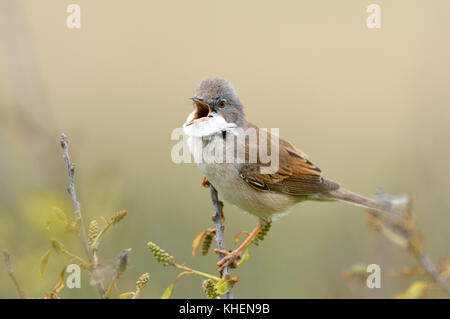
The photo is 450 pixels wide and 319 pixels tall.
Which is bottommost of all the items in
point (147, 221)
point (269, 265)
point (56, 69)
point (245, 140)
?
point (269, 265)

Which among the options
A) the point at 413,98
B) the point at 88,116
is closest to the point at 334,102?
the point at 413,98

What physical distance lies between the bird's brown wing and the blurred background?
0.51 metres

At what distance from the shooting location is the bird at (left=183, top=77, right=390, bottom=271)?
384cm

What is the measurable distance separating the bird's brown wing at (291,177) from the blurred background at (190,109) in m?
0.51

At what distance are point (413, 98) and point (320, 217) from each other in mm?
1871

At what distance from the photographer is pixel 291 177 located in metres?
4.34

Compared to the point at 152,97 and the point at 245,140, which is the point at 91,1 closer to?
the point at 152,97

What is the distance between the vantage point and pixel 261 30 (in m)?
8.05

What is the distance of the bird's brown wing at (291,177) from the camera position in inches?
163

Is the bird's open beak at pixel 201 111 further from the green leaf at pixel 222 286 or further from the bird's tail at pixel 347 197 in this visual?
the green leaf at pixel 222 286

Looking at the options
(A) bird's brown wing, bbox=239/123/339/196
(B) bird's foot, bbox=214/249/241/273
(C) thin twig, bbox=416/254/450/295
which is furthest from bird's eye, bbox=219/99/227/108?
(C) thin twig, bbox=416/254/450/295

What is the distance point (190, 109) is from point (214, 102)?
3.35 m

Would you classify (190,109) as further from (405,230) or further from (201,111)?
(405,230)

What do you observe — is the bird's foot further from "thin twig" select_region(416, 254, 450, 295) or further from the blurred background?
"thin twig" select_region(416, 254, 450, 295)
